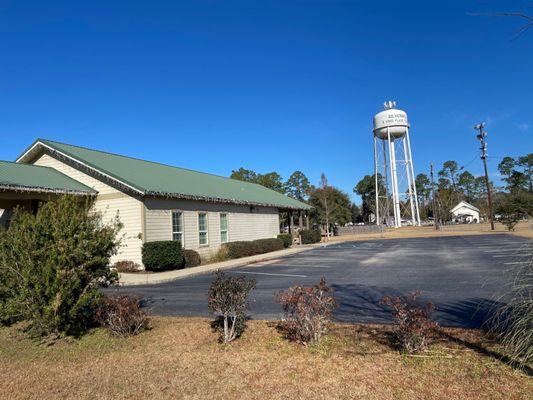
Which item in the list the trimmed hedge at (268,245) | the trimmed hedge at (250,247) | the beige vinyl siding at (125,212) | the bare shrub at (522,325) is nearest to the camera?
the bare shrub at (522,325)

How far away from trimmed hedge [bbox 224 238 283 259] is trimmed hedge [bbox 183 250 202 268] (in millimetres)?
2949

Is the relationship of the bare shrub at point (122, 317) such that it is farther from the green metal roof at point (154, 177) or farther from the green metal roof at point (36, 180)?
the green metal roof at point (36, 180)

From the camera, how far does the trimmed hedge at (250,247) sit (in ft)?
73.1

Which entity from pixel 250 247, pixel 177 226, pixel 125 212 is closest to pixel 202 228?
pixel 177 226

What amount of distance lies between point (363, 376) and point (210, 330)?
2.98m

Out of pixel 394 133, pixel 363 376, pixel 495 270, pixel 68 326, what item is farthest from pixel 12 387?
pixel 394 133

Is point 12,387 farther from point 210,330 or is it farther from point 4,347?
point 210,330

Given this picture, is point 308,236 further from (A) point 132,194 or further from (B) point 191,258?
(A) point 132,194

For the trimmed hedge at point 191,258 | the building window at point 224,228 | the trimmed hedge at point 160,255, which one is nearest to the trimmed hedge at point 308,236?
the building window at point 224,228

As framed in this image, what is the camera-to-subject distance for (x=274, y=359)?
17.5 feet

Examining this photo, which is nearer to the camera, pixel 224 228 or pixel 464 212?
pixel 224 228

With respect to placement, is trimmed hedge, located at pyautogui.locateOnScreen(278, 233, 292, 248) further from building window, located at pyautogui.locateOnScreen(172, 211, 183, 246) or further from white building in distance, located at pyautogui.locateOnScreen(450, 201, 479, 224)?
white building in distance, located at pyautogui.locateOnScreen(450, 201, 479, 224)

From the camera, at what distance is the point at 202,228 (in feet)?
70.9

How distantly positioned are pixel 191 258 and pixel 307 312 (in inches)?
539
